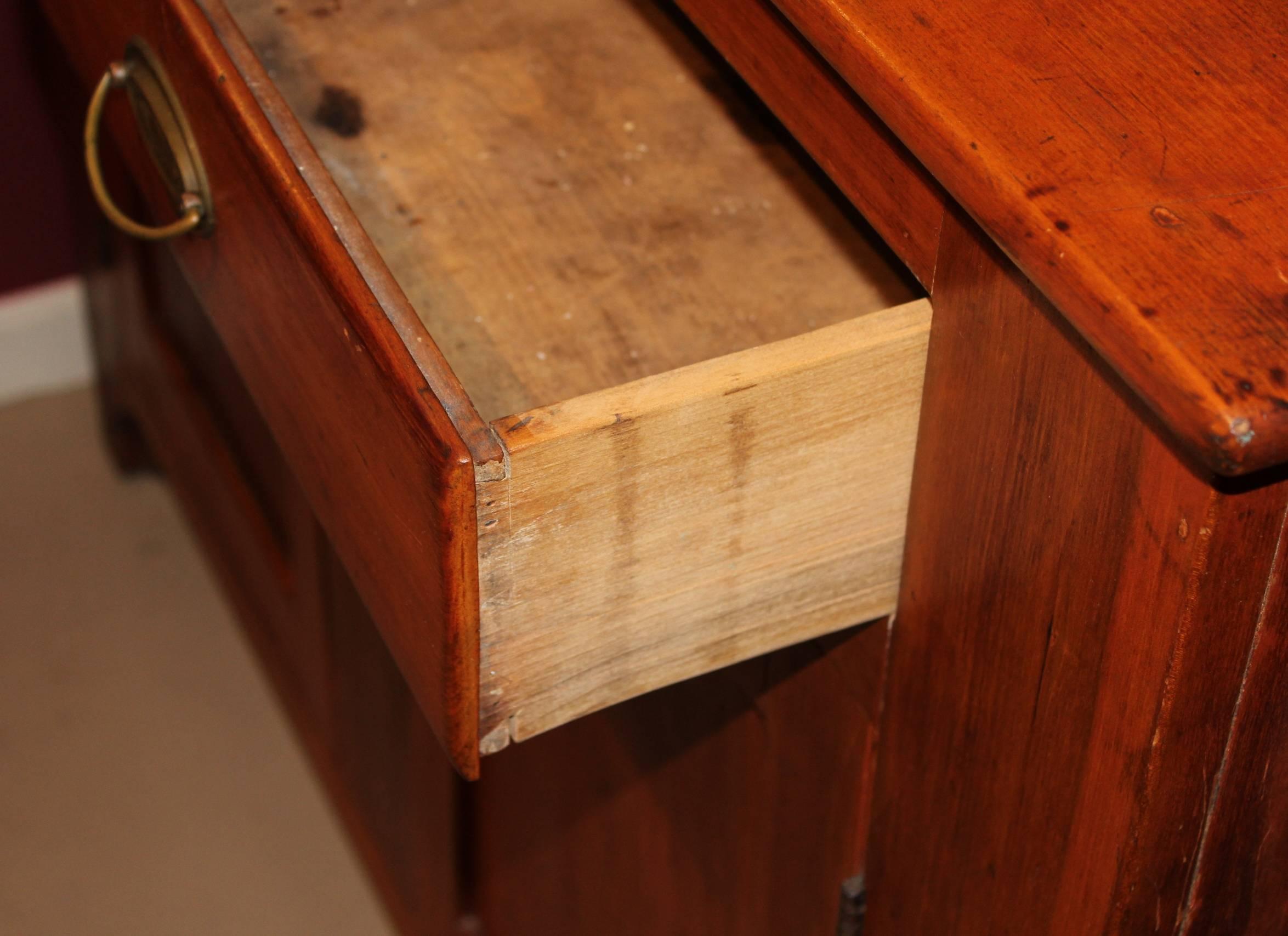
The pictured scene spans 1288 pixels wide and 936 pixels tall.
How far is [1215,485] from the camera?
1.33ft

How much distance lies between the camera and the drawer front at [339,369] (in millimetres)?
480

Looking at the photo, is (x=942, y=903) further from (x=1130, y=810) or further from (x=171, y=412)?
(x=171, y=412)

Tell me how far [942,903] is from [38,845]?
0.91 metres

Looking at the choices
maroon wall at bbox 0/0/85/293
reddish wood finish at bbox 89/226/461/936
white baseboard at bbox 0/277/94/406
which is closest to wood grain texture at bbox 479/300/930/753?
reddish wood finish at bbox 89/226/461/936

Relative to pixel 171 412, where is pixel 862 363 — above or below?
above

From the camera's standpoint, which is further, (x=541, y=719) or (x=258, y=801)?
(x=258, y=801)

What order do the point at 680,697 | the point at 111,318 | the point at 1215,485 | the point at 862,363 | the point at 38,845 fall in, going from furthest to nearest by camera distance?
the point at 111,318, the point at 38,845, the point at 680,697, the point at 862,363, the point at 1215,485

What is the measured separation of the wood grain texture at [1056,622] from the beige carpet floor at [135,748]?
0.80 meters

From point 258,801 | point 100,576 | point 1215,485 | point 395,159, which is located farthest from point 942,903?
point 100,576

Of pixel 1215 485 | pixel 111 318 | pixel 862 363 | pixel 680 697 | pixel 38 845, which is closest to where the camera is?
pixel 1215 485

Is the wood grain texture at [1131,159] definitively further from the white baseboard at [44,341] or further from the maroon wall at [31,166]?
the white baseboard at [44,341]

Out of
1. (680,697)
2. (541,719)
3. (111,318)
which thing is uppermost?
Result: (541,719)

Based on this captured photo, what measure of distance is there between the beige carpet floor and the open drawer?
684 millimetres

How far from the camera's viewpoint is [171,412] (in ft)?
A: 4.32
